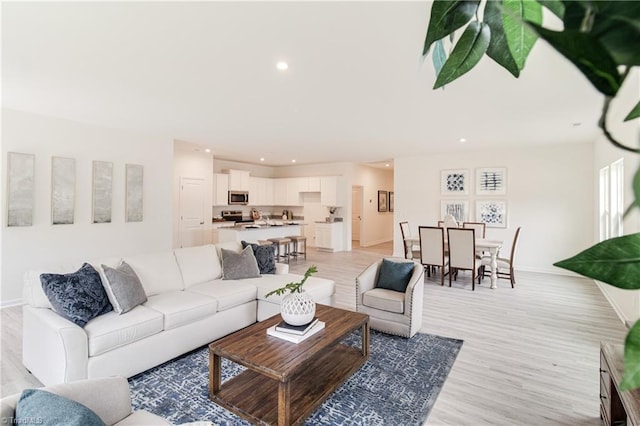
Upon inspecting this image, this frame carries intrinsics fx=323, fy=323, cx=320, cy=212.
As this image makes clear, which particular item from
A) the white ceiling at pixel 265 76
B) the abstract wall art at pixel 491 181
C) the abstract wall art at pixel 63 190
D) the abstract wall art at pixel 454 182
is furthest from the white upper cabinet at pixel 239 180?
the abstract wall art at pixel 491 181

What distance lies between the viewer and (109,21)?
221cm

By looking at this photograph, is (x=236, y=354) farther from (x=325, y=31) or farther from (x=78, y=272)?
(x=325, y=31)

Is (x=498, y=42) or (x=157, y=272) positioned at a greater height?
(x=498, y=42)

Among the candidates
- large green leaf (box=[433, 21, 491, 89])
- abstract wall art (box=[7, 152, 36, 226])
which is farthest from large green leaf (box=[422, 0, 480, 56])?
abstract wall art (box=[7, 152, 36, 226])

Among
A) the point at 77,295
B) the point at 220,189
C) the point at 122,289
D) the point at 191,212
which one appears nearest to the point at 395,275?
the point at 122,289

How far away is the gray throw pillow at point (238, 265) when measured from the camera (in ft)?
12.3

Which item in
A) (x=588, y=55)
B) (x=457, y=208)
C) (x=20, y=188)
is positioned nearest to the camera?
(x=588, y=55)

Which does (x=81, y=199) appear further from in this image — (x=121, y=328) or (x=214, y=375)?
(x=214, y=375)

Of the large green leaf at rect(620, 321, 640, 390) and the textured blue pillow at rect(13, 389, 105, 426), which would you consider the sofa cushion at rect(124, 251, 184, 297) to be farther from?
the large green leaf at rect(620, 321, 640, 390)

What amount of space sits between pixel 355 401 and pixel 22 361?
2771 millimetres

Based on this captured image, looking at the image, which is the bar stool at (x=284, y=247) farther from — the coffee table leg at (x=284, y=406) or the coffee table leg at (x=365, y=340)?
the coffee table leg at (x=284, y=406)

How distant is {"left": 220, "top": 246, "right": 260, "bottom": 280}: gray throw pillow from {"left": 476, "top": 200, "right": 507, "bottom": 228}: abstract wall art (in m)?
5.33

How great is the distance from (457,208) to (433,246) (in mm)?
2422

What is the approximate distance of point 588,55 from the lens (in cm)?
23
